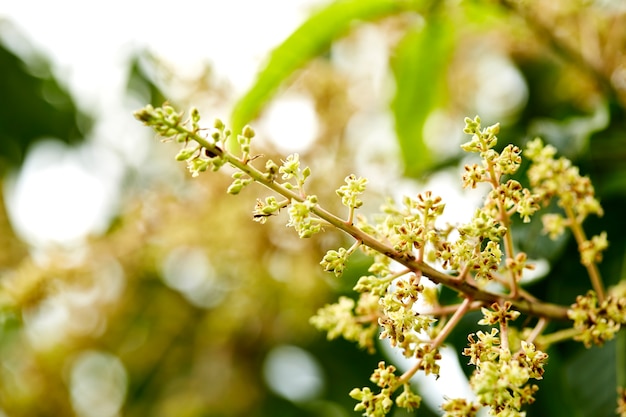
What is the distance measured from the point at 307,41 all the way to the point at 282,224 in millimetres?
464

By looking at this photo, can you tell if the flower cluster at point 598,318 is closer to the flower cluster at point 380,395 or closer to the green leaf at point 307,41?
the flower cluster at point 380,395

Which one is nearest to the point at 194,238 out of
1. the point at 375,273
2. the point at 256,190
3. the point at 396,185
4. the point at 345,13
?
the point at 256,190

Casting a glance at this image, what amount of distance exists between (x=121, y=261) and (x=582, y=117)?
136 centimetres

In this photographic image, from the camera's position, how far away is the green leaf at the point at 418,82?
1706mm

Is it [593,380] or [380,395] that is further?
[593,380]

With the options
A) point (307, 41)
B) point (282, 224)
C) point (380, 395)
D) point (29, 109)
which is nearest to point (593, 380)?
point (380, 395)

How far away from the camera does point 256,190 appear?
71.5 inches

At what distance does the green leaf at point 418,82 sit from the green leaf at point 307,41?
13 cm

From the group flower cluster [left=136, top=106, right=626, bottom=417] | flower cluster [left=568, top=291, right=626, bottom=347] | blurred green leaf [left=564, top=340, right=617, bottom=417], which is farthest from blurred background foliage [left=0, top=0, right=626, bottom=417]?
flower cluster [left=136, top=106, right=626, bottom=417]

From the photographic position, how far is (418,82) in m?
1.82

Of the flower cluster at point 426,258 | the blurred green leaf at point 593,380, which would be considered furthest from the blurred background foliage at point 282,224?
the flower cluster at point 426,258

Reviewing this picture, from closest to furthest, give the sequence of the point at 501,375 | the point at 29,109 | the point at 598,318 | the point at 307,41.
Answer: the point at 501,375 < the point at 598,318 < the point at 307,41 < the point at 29,109

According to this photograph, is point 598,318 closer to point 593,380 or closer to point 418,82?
point 593,380

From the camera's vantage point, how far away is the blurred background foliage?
1.46 m
